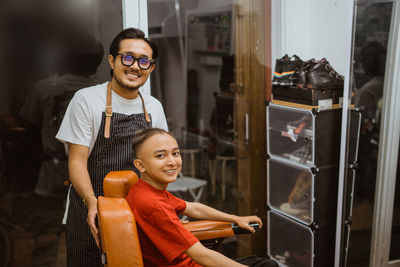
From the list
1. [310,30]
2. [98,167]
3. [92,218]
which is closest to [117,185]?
[92,218]

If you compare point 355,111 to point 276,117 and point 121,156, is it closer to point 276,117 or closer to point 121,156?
point 276,117

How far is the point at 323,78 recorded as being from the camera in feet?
8.92

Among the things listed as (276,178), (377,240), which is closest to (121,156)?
(276,178)

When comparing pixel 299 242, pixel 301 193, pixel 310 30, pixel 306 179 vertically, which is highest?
pixel 310 30

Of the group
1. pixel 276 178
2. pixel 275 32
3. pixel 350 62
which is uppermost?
pixel 275 32

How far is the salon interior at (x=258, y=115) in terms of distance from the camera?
2.53m

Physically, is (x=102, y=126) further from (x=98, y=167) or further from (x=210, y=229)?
(x=210, y=229)

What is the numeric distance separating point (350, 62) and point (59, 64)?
5.47 feet

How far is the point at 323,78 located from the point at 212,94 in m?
1.00

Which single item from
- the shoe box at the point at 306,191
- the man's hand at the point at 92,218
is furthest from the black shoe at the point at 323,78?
the man's hand at the point at 92,218

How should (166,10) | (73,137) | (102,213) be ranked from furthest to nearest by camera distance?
(166,10)
(73,137)
(102,213)

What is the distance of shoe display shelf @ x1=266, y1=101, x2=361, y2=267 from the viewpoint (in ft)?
9.05

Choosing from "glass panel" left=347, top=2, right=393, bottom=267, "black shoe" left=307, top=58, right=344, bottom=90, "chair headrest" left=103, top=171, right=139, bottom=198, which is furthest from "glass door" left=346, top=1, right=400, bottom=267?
"chair headrest" left=103, top=171, right=139, bottom=198

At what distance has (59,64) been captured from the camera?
8.36ft
